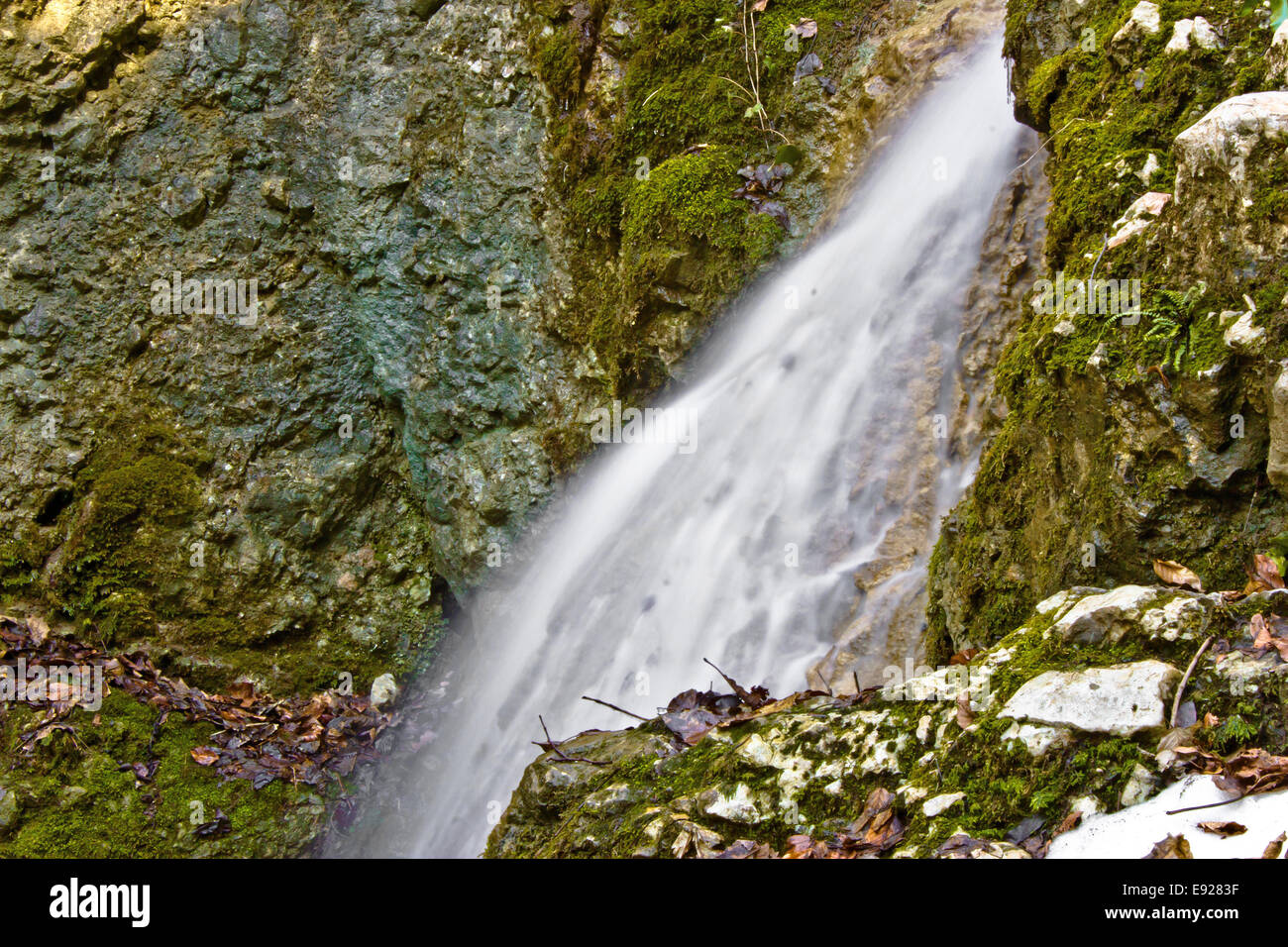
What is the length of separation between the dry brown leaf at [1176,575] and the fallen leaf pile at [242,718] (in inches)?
197

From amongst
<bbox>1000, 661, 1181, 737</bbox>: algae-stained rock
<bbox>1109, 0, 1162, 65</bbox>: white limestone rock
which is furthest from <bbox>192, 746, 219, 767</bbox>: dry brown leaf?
<bbox>1109, 0, 1162, 65</bbox>: white limestone rock

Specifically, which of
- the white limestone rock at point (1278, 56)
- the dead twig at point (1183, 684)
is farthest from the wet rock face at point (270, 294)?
the dead twig at point (1183, 684)

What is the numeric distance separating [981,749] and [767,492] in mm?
2892

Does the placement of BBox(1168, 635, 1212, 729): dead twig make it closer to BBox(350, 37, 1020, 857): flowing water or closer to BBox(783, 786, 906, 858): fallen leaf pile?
BBox(783, 786, 906, 858): fallen leaf pile

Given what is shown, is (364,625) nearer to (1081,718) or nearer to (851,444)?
(851,444)

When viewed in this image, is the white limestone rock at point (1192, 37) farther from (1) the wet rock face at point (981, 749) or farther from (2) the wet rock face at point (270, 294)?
(2) the wet rock face at point (270, 294)

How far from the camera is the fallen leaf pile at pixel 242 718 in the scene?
5.77m

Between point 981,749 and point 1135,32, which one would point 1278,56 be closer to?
point 1135,32

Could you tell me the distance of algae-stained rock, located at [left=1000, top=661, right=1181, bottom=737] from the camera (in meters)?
2.27

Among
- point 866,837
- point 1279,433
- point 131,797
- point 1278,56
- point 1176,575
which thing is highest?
point 1278,56

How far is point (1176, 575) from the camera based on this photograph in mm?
2709

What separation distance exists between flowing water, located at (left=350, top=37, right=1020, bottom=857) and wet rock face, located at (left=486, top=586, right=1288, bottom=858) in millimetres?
1597

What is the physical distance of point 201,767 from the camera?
564cm

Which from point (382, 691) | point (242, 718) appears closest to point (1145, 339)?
point (382, 691)
